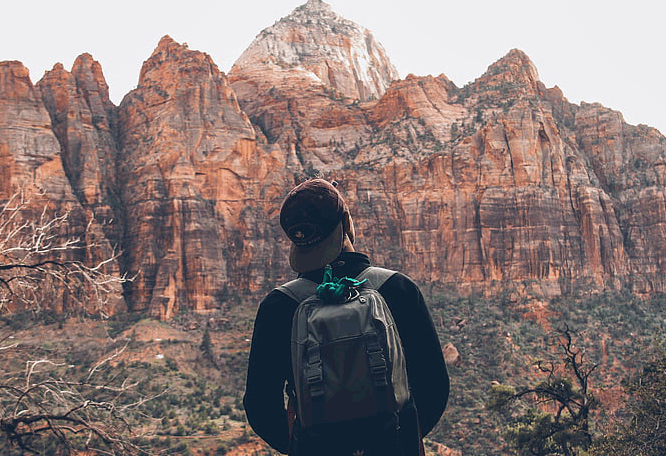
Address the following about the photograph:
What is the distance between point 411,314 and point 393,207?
45.0m

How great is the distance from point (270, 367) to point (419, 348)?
74 centimetres

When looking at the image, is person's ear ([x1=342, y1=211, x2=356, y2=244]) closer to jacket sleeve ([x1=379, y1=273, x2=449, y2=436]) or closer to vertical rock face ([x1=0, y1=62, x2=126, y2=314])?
jacket sleeve ([x1=379, y1=273, x2=449, y2=436])

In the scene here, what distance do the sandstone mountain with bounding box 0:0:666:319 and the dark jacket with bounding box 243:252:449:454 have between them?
39477 millimetres

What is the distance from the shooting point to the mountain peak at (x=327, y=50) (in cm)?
7369

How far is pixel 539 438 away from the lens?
18.0 meters

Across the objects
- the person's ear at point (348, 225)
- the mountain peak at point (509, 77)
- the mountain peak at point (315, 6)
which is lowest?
the person's ear at point (348, 225)

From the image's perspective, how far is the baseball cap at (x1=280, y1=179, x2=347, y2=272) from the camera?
2990 millimetres

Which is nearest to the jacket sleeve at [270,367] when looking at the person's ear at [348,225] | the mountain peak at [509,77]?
the person's ear at [348,225]

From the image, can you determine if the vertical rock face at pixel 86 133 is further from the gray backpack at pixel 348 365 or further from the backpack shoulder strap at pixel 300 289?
the gray backpack at pixel 348 365

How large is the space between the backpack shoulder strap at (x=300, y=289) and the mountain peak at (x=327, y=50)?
6313 cm

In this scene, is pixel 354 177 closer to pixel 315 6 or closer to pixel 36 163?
pixel 36 163

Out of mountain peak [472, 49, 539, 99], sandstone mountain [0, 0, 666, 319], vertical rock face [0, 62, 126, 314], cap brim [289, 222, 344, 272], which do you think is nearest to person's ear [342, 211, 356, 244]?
cap brim [289, 222, 344, 272]

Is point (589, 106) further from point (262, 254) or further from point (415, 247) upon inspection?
point (262, 254)

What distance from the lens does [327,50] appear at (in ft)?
258
